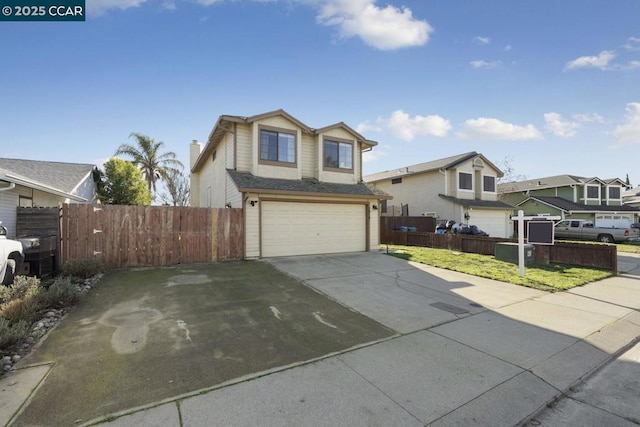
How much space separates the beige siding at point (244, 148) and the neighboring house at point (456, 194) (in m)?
15.6

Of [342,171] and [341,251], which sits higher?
[342,171]

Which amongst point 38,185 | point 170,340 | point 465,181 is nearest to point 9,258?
point 38,185

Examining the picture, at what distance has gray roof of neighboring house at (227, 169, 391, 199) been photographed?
433 inches

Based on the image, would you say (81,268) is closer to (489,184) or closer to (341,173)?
(341,173)

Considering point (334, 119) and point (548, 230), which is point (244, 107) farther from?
point (548, 230)

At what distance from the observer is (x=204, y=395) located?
289cm

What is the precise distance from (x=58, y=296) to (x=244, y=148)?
832 cm

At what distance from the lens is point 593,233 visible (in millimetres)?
21297

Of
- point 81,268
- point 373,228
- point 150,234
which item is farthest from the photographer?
point 373,228

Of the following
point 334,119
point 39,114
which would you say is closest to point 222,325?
point 334,119

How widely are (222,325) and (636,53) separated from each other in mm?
14924

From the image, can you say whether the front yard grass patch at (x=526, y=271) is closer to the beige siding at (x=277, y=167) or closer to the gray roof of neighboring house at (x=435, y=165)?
the beige siding at (x=277, y=167)

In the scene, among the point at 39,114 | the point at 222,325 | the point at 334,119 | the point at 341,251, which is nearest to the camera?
the point at 222,325

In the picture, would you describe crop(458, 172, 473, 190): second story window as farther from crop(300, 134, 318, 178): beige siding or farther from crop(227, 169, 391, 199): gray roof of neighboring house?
crop(300, 134, 318, 178): beige siding
